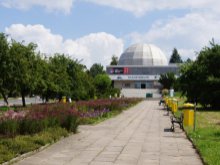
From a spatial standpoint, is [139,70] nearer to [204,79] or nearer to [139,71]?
[139,71]

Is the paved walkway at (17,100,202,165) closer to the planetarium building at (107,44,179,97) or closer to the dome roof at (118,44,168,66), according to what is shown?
the planetarium building at (107,44,179,97)

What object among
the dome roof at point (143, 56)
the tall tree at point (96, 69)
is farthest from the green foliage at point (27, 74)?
the tall tree at point (96, 69)

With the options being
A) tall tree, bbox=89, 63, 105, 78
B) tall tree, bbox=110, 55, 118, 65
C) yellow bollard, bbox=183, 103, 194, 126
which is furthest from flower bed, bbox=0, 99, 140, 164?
tall tree, bbox=110, 55, 118, 65

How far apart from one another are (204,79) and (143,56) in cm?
11061

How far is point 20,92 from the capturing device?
33.5 meters

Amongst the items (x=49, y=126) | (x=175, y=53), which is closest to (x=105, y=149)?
(x=49, y=126)

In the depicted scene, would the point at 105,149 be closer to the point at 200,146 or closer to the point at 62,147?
the point at 62,147

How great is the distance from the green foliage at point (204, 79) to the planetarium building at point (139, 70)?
9375 cm

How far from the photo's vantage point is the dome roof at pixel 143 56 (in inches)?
5802

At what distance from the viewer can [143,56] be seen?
5837 inches

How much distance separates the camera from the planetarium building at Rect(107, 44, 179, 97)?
139m

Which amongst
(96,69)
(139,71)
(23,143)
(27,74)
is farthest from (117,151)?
(96,69)

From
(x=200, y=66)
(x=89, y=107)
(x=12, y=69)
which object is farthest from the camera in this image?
(x=200, y=66)

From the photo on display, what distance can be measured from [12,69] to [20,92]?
122 inches
